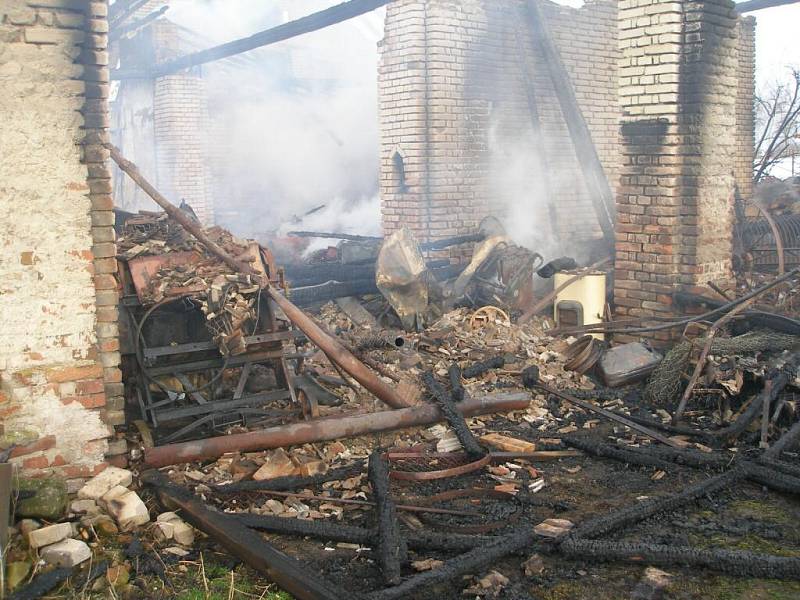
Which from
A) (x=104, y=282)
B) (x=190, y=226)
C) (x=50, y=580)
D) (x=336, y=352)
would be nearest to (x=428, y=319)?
(x=336, y=352)

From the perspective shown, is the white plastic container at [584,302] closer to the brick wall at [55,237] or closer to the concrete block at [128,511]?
the brick wall at [55,237]

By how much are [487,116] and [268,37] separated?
4.54 metres

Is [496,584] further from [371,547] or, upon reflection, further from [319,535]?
[319,535]

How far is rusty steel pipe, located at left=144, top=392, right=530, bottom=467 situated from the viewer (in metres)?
5.38

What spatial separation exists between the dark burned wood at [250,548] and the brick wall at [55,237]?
621 millimetres

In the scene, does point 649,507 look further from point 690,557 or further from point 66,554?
point 66,554

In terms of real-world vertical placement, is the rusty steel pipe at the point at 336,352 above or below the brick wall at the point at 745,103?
below

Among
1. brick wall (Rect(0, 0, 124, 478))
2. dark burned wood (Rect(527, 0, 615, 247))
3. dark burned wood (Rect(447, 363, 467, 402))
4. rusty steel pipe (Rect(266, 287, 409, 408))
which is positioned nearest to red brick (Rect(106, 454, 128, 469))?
brick wall (Rect(0, 0, 124, 478))

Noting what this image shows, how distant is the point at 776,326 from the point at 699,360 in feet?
4.25

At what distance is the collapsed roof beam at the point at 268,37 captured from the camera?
10.6 metres

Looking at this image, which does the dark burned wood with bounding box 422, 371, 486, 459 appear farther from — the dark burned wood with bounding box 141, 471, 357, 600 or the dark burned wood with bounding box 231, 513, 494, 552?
the dark burned wood with bounding box 141, 471, 357, 600

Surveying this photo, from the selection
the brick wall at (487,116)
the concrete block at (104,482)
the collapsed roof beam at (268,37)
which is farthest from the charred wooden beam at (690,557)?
the collapsed roof beam at (268,37)

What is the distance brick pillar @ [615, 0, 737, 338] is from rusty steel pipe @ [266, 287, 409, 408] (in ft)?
11.2

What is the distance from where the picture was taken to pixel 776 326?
7379mm
